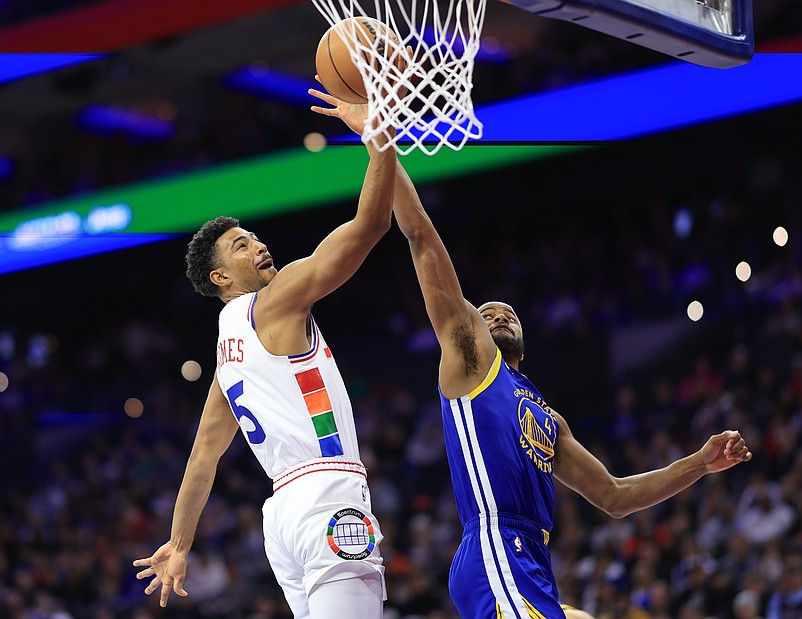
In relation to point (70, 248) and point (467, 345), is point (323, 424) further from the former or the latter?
point (70, 248)

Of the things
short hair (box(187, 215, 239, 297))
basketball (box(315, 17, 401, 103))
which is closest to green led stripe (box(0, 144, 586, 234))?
short hair (box(187, 215, 239, 297))

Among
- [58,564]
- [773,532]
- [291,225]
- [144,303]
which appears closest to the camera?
[773,532]

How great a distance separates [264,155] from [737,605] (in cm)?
1144

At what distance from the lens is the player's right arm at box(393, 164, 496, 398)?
15.5ft

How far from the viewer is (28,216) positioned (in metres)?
20.4

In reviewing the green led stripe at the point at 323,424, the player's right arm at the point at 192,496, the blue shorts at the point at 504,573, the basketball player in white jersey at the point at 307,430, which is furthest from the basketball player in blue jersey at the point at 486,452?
the player's right arm at the point at 192,496

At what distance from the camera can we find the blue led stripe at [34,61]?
1650 cm

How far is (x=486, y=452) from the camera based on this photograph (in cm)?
467

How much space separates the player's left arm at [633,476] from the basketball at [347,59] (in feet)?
5.69

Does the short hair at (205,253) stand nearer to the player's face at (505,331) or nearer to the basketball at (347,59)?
the basketball at (347,59)

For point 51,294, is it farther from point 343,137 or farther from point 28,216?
point 343,137

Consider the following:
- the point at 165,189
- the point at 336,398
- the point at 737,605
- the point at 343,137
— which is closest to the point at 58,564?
the point at 165,189

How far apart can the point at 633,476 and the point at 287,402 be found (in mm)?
1708

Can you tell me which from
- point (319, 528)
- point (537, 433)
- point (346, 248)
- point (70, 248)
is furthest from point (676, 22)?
point (70, 248)
